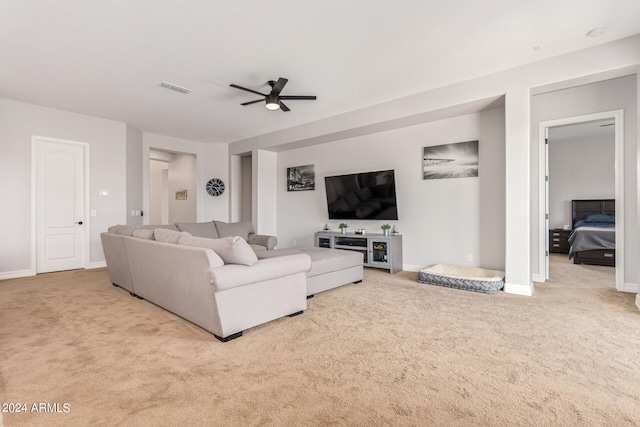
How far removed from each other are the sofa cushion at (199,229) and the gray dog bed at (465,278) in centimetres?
344

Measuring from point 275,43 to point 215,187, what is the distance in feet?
16.5

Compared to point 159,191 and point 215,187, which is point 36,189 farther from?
point 159,191

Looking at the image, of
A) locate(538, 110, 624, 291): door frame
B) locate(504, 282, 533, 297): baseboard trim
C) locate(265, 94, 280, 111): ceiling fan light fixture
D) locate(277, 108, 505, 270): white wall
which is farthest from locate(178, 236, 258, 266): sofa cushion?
locate(538, 110, 624, 291): door frame

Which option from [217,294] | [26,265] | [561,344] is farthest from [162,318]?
[26,265]

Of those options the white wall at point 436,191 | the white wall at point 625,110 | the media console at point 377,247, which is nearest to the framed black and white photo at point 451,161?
the white wall at point 436,191

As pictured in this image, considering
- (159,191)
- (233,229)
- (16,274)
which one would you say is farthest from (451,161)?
(159,191)

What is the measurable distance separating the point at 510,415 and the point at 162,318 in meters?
2.71

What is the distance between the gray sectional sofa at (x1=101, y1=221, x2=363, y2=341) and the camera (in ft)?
7.68

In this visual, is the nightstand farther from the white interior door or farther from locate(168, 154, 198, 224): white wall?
the white interior door

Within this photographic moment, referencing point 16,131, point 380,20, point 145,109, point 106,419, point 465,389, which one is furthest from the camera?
point 145,109

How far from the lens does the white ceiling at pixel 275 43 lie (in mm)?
2607

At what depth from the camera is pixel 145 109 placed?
5062mm

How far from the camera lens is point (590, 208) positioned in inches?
268

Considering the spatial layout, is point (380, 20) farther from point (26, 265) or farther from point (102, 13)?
point (26, 265)
